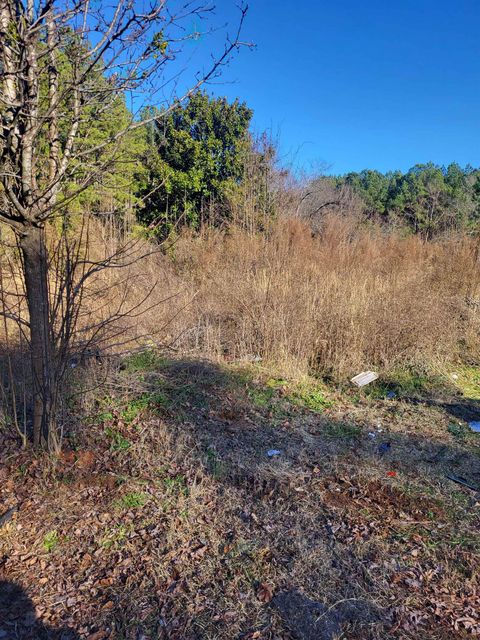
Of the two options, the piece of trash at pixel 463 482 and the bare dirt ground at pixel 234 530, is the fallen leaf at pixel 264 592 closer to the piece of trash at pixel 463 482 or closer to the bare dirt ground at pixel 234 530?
the bare dirt ground at pixel 234 530

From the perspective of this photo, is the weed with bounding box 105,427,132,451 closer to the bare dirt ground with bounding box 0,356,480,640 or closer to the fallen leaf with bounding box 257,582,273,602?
the bare dirt ground with bounding box 0,356,480,640

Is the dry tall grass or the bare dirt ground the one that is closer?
the bare dirt ground

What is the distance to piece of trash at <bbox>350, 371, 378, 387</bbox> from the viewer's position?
5.30m

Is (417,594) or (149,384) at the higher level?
(149,384)

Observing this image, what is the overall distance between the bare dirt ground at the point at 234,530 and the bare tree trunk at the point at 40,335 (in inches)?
9.0

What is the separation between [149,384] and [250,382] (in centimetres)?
128

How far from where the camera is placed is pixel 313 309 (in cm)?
574

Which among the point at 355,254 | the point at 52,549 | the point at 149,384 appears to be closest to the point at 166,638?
the point at 52,549

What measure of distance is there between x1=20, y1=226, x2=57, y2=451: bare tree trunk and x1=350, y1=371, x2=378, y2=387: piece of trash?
3.74 m

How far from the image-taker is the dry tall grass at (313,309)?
564 cm

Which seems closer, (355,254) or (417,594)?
(417,594)

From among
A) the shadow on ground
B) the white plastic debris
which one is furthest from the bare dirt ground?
the white plastic debris

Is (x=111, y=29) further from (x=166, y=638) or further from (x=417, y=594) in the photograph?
(x=417, y=594)

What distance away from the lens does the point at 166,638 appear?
1782 mm
